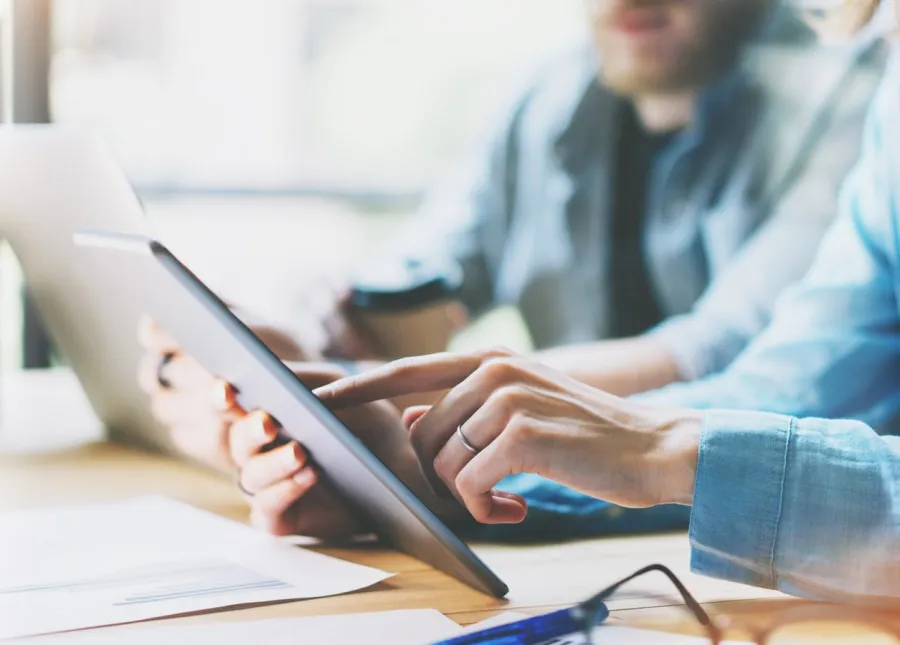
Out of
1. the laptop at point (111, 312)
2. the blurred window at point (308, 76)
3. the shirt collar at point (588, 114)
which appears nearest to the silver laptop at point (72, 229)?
the laptop at point (111, 312)

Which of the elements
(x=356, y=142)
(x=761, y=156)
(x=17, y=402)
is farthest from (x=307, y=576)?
(x=356, y=142)

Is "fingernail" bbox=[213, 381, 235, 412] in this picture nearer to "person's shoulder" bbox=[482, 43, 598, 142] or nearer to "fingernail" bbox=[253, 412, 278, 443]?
"fingernail" bbox=[253, 412, 278, 443]

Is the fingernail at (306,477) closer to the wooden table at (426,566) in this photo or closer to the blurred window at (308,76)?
the wooden table at (426,566)

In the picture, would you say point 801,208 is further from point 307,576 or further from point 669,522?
point 307,576

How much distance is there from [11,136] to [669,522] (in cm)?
50

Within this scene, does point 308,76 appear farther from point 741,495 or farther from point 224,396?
point 741,495

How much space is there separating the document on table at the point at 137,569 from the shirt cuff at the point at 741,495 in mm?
173

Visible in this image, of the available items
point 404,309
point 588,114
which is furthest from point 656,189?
point 404,309

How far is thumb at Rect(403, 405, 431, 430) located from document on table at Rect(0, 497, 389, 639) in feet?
0.27

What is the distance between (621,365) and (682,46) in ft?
2.35

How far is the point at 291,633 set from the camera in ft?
1.32

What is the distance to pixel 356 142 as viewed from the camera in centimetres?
423

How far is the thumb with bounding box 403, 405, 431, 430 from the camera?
1.65 feet

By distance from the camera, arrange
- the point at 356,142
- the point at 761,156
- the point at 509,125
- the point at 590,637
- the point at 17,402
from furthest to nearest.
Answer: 1. the point at 356,142
2. the point at 509,125
3. the point at 761,156
4. the point at 17,402
5. the point at 590,637
